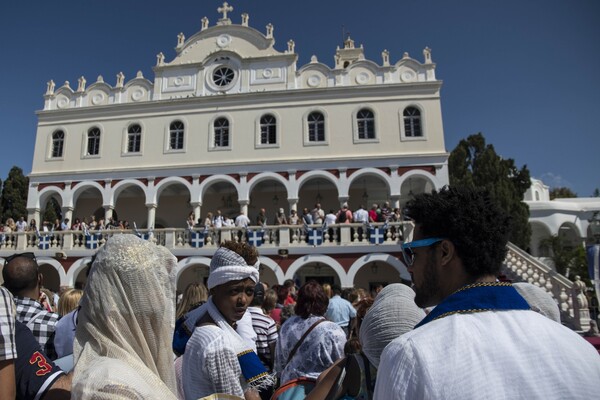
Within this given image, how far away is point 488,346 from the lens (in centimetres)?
129

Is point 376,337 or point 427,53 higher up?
point 427,53

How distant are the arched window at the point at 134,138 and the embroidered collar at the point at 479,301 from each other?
2128cm

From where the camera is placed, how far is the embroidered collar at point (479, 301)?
1413mm

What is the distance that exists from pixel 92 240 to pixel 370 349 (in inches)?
737

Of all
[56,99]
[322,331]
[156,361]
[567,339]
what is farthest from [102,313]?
[56,99]

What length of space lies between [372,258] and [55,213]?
889 inches

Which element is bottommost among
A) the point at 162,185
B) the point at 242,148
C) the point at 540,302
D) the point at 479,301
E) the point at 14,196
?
the point at 540,302

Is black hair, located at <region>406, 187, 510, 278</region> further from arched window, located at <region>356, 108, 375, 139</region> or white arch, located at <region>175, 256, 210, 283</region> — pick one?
arched window, located at <region>356, 108, 375, 139</region>

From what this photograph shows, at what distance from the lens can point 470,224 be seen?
1.66m

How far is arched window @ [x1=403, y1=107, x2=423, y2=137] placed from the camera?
62.4 feet

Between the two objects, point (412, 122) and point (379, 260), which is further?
point (412, 122)

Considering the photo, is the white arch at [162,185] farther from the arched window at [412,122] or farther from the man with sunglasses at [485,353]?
the man with sunglasses at [485,353]

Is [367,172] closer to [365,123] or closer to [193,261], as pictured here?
[365,123]

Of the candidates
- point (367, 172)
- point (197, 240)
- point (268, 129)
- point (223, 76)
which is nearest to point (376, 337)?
point (197, 240)
